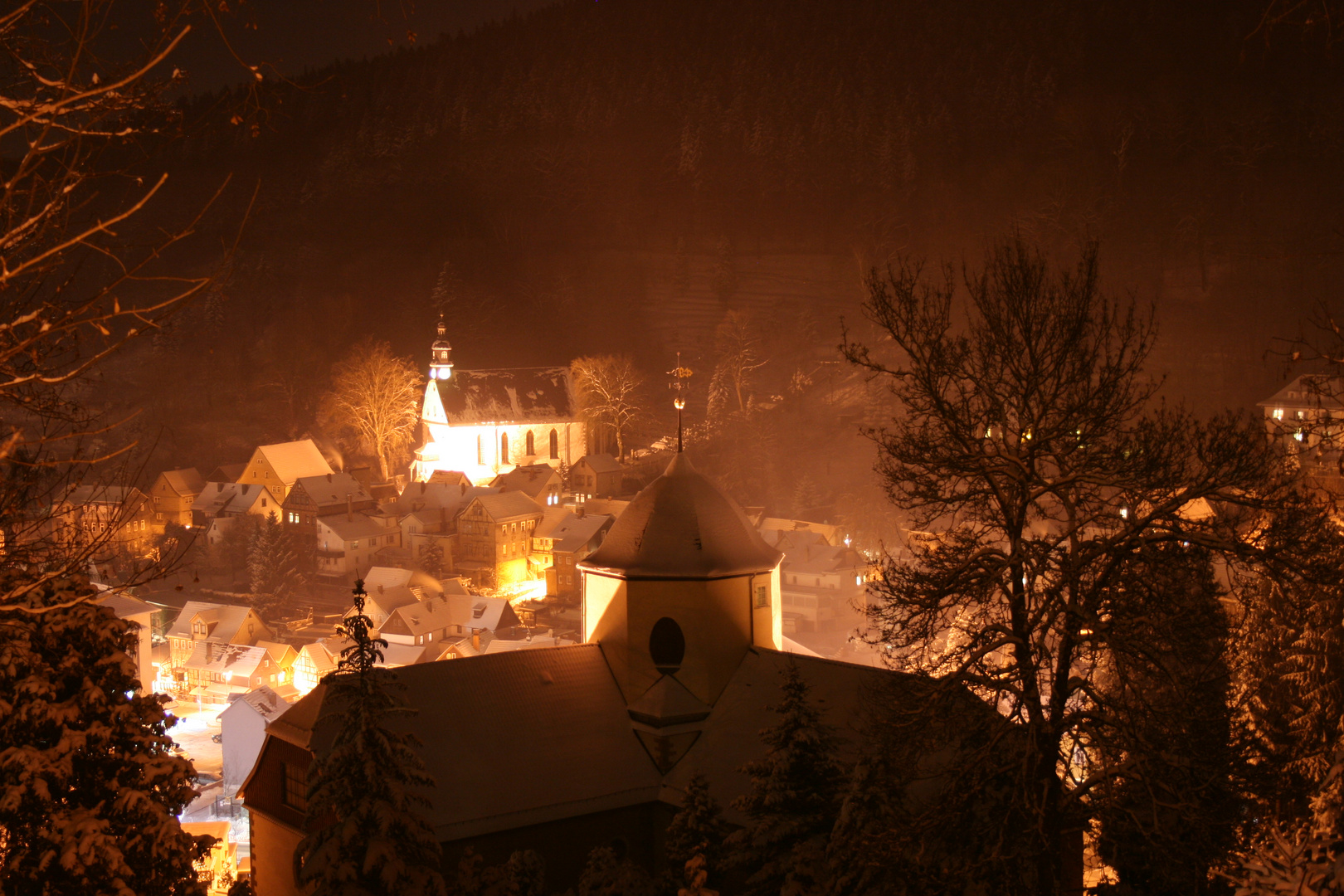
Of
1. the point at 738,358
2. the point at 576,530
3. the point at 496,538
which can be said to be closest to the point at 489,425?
the point at 496,538

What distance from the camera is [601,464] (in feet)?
174

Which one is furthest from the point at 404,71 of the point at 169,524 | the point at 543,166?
the point at 169,524

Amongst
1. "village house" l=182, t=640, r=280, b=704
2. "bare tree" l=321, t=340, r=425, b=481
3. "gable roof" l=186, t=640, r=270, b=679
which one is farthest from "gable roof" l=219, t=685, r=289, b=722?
"bare tree" l=321, t=340, r=425, b=481

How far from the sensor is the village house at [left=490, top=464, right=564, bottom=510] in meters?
51.2

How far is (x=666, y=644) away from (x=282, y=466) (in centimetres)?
4451

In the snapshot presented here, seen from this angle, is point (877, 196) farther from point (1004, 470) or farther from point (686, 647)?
point (1004, 470)

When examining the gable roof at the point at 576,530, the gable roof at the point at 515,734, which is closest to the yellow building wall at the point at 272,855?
the gable roof at the point at 515,734

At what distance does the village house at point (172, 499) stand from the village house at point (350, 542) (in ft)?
33.2

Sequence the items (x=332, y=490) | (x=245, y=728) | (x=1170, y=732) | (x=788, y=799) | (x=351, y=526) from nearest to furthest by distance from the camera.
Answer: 1. (x=1170, y=732)
2. (x=788, y=799)
3. (x=245, y=728)
4. (x=351, y=526)
5. (x=332, y=490)

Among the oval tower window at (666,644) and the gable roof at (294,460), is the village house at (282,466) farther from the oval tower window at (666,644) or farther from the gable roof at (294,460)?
the oval tower window at (666,644)

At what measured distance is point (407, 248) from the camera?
79312 millimetres

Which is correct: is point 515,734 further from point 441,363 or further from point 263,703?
point 441,363

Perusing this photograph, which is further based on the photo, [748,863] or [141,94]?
[748,863]

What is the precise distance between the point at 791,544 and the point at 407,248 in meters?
46.3
